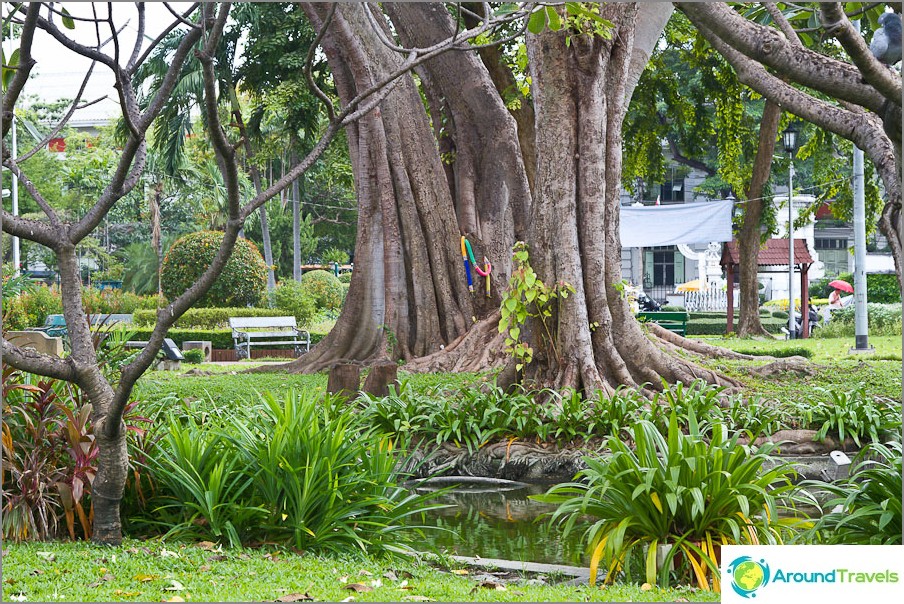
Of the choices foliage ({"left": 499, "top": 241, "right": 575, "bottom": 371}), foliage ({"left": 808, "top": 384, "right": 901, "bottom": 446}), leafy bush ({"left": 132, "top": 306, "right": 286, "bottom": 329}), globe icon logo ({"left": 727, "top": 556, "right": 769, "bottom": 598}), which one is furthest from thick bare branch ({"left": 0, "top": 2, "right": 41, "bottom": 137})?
leafy bush ({"left": 132, "top": 306, "right": 286, "bottom": 329})

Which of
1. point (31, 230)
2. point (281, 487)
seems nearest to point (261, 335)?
point (281, 487)

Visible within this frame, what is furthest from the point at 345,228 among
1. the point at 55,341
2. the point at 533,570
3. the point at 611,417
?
the point at 533,570

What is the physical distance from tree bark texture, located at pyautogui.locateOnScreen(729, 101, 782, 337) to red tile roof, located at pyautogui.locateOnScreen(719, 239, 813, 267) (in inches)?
150

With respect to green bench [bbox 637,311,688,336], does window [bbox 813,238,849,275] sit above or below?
above

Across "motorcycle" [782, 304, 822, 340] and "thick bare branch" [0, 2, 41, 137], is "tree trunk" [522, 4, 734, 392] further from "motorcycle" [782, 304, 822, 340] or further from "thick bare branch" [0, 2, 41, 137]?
"motorcycle" [782, 304, 822, 340]

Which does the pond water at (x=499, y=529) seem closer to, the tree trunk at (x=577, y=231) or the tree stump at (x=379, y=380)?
the tree stump at (x=379, y=380)

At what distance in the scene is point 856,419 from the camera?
7699 mm

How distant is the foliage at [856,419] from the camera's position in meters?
7.56

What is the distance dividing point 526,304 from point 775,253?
69.7 feet

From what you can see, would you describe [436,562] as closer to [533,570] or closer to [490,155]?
[533,570]

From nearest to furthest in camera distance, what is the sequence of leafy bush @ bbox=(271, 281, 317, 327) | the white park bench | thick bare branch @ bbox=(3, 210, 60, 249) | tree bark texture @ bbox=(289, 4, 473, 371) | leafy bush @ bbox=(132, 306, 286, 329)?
1. thick bare branch @ bbox=(3, 210, 60, 249)
2. tree bark texture @ bbox=(289, 4, 473, 371)
3. the white park bench
4. leafy bush @ bbox=(132, 306, 286, 329)
5. leafy bush @ bbox=(271, 281, 317, 327)

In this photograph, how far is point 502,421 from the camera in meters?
7.74

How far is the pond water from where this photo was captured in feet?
17.3

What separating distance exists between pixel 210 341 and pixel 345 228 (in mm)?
24787
